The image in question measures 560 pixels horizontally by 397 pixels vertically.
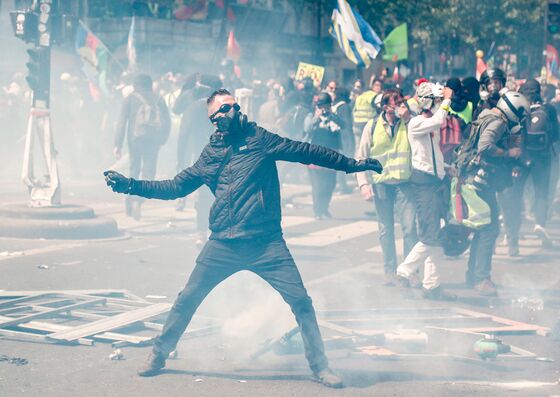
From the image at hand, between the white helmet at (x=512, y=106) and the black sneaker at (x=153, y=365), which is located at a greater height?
the white helmet at (x=512, y=106)

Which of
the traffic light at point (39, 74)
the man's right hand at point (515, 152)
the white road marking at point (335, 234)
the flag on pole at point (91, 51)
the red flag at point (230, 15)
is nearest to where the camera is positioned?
the man's right hand at point (515, 152)

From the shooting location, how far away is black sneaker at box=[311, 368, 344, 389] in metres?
6.87

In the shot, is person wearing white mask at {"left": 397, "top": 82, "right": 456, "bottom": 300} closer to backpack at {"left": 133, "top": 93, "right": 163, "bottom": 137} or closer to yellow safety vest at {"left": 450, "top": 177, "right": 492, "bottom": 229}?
yellow safety vest at {"left": 450, "top": 177, "right": 492, "bottom": 229}

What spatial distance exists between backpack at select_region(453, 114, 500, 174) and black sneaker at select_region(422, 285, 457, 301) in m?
1.08

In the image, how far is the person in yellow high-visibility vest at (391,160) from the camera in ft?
34.0

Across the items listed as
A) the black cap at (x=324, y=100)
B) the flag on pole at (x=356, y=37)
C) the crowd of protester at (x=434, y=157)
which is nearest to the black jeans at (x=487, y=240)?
the crowd of protester at (x=434, y=157)

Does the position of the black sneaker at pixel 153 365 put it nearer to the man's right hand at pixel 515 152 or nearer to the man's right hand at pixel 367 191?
the man's right hand at pixel 367 191

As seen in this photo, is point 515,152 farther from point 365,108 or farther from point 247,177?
point 365,108

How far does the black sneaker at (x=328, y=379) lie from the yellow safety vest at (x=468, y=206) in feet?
11.7

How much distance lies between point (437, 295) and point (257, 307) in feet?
6.10

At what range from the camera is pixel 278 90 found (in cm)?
2266

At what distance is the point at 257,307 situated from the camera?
→ 8953 millimetres

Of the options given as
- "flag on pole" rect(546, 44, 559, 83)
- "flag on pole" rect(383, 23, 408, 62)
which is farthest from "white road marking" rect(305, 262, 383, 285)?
"flag on pole" rect(546, 44, 559, 83)

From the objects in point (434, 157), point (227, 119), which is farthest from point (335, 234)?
point (227, 119)
